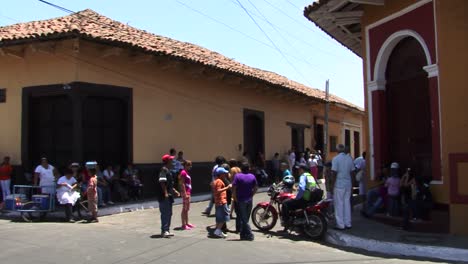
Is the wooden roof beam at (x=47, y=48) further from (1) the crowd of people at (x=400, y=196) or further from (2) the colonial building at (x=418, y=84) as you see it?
(1) the crowd of people at (x=400, y=196)

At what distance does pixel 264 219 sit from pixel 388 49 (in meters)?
4.74

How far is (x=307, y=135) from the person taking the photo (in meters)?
27.9

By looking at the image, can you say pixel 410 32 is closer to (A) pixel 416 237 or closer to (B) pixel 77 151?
(A) pixel 416 237

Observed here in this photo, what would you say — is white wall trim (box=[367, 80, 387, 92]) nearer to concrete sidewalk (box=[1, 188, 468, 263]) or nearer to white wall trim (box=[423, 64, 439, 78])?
white wall trim (box=[423, 64, 439, 78])

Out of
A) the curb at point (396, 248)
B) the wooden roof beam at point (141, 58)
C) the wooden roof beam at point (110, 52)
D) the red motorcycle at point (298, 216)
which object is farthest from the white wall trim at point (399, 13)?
the wooden roof beam at point (110, 52)

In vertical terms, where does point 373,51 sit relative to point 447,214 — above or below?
above

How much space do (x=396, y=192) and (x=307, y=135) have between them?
56.9 ft

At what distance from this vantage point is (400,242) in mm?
8844

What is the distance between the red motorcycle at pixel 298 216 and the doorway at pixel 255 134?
36.1 ft

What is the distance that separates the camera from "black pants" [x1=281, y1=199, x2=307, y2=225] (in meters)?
10.2

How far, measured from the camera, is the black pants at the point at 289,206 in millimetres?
10242

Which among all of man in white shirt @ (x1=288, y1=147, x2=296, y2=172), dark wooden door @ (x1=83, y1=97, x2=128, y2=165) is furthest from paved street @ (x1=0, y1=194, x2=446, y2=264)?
man in white shirt @ (x1=288, y1=147, x2=296, y2=172)

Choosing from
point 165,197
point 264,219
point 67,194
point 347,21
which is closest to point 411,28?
point 347,21

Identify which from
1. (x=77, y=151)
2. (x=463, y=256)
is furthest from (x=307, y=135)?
(x=463, y=256)
